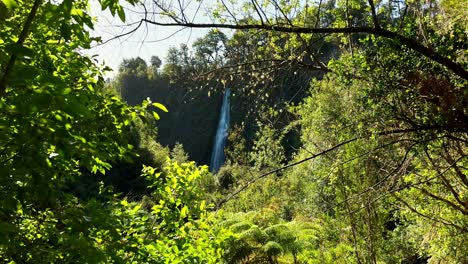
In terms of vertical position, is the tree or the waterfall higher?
the waterfall

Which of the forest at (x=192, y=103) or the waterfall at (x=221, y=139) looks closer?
the forest at (x=192, y=103)

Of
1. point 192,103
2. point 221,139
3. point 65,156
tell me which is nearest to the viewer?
point 65,156

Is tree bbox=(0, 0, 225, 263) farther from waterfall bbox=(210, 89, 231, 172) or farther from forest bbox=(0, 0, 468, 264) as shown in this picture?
waterfall bbox=(210, 89, 231, 172)

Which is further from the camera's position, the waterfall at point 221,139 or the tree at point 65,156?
the waterfall at point 221,139

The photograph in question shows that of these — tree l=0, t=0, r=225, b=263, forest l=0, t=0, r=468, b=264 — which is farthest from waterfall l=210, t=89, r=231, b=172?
tree l=0, t=0, r=225, b=263

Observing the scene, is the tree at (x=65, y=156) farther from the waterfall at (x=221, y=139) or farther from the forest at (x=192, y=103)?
the waterfall at (x=221, y=139)

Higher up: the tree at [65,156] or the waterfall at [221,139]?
the waterfall at [221,139]

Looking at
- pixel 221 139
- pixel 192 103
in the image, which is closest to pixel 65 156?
pixel 192 103

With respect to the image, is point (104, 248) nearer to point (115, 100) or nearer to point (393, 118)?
point (115, 100)

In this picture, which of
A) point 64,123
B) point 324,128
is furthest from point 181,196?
point 324,128

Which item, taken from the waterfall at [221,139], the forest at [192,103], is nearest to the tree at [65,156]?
the forest at [192,103]

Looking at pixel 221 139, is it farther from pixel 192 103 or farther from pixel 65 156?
pixel 65 156

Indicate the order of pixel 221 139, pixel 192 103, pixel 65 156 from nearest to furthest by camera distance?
pixel 65 156 < pixel 192 103 < pixel 221 139

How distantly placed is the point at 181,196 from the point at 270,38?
172 centimetres
